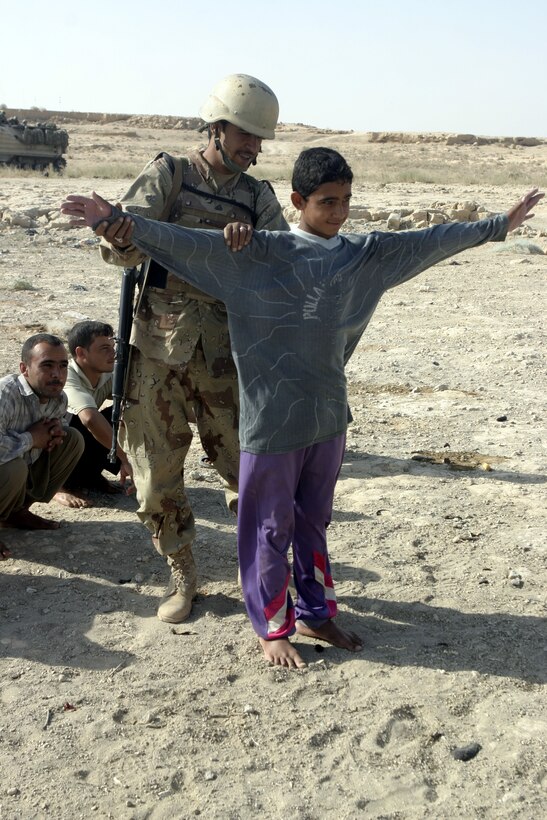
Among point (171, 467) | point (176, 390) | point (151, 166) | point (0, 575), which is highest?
point (151, 166)

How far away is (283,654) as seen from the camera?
3354 millimetres

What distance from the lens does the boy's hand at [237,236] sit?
308 centimetres

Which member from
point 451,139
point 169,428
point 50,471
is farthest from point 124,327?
point 451,139

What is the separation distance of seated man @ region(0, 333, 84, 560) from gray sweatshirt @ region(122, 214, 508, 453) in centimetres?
139

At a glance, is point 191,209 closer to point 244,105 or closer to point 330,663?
point 244,105

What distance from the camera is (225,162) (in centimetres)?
353

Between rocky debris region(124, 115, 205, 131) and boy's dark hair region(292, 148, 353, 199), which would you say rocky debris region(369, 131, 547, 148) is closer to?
rocky debris region(124, 115, 205, 131)

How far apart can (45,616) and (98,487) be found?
4.64 ft

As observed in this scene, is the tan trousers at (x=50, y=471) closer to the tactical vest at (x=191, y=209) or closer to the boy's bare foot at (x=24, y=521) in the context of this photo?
the boy's bare foot at (x=24, y=521)

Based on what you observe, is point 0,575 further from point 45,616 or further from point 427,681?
point 427,681

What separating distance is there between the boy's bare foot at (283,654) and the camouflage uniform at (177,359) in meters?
0.60

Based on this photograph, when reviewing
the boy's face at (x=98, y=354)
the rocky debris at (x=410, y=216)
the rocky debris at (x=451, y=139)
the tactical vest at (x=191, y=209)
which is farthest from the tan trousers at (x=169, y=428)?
the rocky debris at (x=451, y=139)

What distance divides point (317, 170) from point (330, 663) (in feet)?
5.40

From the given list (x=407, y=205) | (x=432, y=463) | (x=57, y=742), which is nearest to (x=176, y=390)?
(x=57, y=742)
